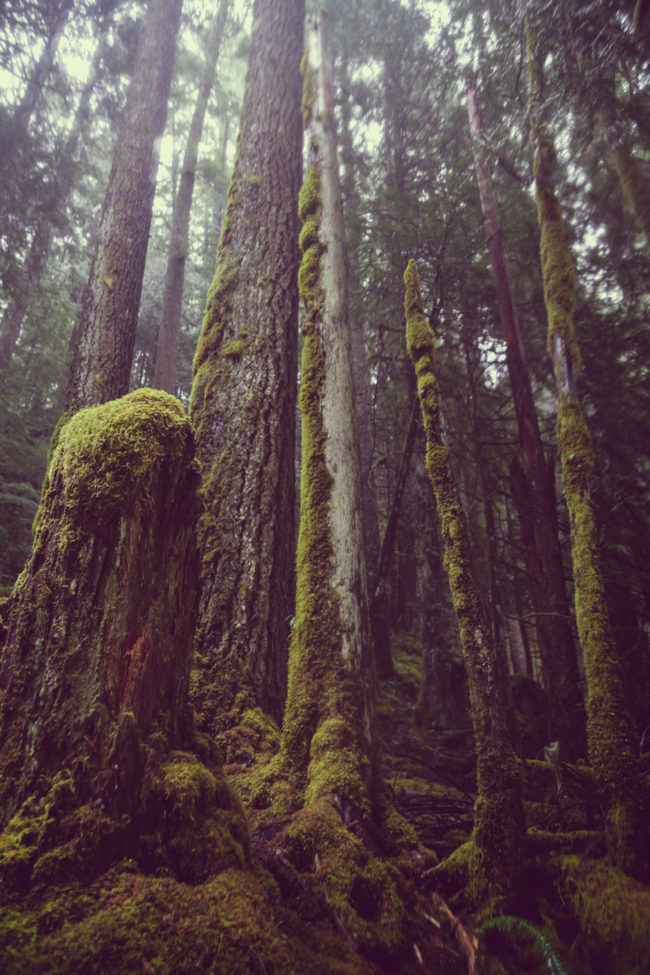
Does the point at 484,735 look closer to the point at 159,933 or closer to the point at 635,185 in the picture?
the point at 159,933

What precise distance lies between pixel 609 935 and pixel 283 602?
2.48 m

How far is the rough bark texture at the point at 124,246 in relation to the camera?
6914 millimetres

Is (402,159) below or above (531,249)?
above

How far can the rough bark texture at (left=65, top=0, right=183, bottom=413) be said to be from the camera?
22.7 feet

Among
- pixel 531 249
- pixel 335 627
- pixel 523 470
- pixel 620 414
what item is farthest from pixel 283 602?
pixel 531 249

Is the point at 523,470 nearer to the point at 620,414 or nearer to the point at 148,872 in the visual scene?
the point at 620,414

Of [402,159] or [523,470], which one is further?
[402,159]

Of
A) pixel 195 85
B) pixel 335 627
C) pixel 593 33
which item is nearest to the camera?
pixel 335 627

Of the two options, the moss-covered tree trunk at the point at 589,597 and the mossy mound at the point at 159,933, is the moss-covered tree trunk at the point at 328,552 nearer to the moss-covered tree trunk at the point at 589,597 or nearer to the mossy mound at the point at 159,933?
the mossy mound at the point at 159,933

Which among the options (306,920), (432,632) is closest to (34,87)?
(432,632)

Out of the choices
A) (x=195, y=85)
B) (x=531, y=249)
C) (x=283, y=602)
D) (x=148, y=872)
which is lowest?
(x=148, y=872)

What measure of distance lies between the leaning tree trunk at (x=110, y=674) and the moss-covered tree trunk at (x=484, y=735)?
111 cm

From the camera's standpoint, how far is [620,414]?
7.88 m

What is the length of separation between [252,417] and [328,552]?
154 cm
